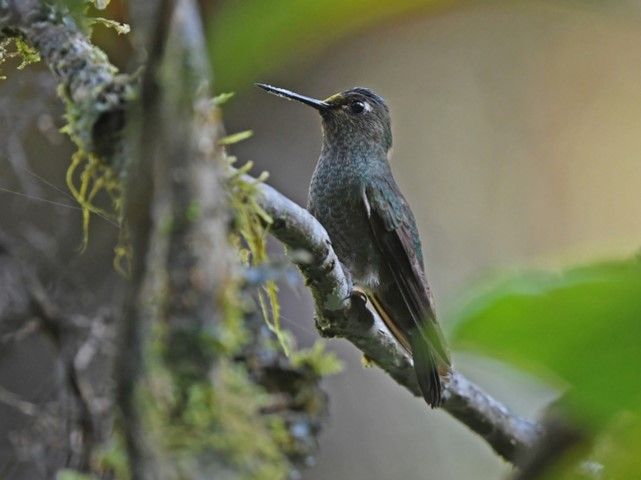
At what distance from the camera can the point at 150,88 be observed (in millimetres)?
503

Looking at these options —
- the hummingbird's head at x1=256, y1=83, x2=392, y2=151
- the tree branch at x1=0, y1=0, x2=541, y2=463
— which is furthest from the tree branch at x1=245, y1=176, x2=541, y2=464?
the hummingbird's head at x1=256, y1=83, x2=392, y2=151

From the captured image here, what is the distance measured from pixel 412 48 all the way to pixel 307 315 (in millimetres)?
3186

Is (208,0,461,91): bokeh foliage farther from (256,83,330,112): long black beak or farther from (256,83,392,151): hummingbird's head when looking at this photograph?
(256,83,392,151): hummingbird's head

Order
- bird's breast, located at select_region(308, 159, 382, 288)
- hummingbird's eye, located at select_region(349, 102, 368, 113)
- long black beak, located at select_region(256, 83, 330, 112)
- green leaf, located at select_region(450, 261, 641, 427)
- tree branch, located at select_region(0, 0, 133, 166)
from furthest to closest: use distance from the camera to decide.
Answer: hummingbird's eye, located at select_region(349, 102, 368, 113) → bird's breast, located at select_region(308, 159, 382, 288) → long black beak, located at select_region(256, 83, 330, 112) → tree branch, located at select_region(0, 0, 133, 166) → green leaf, located at select_region(450, 261, 641, 427)

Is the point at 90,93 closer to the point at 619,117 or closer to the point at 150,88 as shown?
the point at 150,88

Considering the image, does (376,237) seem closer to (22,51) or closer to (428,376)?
(428,376)

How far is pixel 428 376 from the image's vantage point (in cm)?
219

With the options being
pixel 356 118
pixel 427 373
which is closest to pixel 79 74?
pixel 427 373

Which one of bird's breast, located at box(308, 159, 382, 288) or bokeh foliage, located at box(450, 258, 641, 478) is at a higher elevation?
bokeh foliage, located at box(450, 258, 641, 478)

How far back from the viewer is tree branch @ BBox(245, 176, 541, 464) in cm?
142

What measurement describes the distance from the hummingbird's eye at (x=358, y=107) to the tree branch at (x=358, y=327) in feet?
3.39

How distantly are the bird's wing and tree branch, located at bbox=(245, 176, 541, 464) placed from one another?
5.9 inches

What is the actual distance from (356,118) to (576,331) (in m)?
2.67

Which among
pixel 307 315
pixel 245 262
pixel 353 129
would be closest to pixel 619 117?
pixel 307 315
